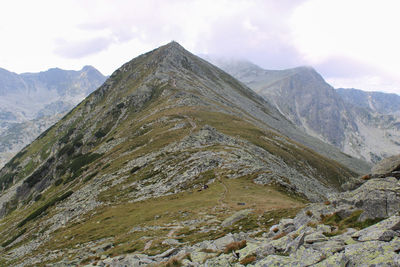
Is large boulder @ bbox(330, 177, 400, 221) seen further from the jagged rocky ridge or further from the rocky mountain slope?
the rocky mountain slope

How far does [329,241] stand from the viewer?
12.4m

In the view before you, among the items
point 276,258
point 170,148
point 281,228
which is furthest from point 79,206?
point 276,258

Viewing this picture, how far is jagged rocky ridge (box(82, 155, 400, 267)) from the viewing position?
1057cm

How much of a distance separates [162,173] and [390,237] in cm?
4402

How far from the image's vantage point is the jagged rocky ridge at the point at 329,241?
34.7 feet

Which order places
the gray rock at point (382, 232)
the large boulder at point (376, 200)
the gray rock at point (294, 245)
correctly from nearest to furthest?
the gray rock at point (382, 232) → the gray rock at point (294, 245) → the large boulder at point (376, 200)

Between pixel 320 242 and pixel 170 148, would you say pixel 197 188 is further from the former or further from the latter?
pixel 320 242

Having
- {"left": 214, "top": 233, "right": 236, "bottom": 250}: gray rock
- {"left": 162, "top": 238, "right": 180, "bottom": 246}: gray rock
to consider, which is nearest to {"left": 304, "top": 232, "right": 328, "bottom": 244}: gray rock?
{"left": 214, "top": 233, "right": 236, "bottom": 250}: gray rock

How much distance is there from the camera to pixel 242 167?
1928 inches

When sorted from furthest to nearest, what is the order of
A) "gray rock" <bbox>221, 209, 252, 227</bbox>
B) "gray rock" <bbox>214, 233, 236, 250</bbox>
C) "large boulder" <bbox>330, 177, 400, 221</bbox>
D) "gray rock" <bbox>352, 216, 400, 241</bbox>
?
1. "gray rock" <bbox>221, 209, 252, 227</bbox>
2. "gray rock" <bbox>214, 233, 236, 250</bbox>
3. "large boulder" <bbox>330, 177, 400, 221</bbox>
4. "gray rock" <bbox>352, 216, 400, 241</bbox>

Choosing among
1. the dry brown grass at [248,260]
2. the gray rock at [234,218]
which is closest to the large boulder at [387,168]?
the gray rock at [234,218]

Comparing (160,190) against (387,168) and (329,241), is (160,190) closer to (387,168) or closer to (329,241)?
(387,168)

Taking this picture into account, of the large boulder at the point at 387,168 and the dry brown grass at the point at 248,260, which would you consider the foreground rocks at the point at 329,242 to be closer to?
the dry brown grass at the point at 248,260

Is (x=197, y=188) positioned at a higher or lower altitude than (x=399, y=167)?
lower
